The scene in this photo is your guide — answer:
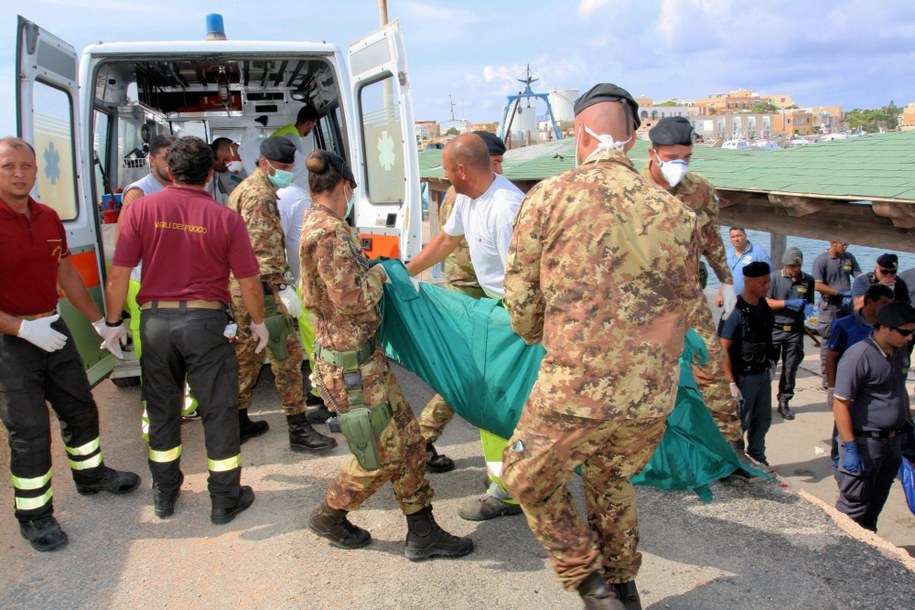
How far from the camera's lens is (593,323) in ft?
6.96

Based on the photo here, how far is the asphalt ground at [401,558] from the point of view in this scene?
274 centimetres

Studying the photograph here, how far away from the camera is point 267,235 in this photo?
13.5 ft

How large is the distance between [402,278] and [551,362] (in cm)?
124

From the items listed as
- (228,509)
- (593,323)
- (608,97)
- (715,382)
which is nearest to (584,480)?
(593,323)

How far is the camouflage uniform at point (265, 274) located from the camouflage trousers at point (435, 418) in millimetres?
909

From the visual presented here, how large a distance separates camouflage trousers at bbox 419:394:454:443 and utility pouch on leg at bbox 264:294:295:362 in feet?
3.44

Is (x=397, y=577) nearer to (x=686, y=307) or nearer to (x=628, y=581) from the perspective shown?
(x=628, y=581)

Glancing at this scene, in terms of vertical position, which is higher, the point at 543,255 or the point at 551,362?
the point at 543,255

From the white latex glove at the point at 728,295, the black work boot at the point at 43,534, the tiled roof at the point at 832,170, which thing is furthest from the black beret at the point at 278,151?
the tiled roof at the point at 832,170

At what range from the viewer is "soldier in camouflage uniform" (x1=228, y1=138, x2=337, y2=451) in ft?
13.5

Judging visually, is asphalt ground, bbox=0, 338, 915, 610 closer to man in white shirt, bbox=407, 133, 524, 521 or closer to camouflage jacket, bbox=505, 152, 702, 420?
man in white shirt, bbox=407, 133, 524, 521

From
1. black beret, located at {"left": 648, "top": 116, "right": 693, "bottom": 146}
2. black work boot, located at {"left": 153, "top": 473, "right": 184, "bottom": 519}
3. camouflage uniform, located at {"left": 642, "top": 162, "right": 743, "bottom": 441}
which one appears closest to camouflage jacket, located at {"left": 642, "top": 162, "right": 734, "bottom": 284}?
camouflage uniform, located at {"left": 642, "top": 162, "right": 743, "bottom": 441}

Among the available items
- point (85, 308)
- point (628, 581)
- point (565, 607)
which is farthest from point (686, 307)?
point (85, 308)

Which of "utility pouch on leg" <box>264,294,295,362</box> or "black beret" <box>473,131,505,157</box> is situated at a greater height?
"black beret" <box>473,131,505,157</box>
